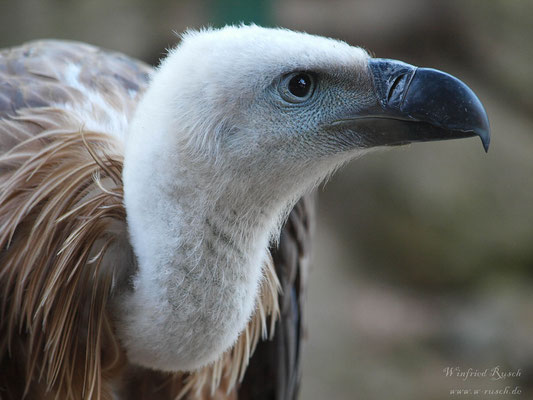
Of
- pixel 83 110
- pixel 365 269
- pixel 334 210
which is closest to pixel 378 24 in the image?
pixel 334 210

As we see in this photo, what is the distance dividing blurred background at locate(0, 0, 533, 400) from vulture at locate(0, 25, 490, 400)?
2939 millimetres

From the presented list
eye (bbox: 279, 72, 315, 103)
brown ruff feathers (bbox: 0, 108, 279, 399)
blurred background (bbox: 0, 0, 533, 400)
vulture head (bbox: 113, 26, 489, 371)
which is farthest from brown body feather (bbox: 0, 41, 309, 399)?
blurred background (bbox: 0, 0, 533, 400)

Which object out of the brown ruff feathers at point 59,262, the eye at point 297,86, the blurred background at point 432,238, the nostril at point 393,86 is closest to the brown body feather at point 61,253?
the brown ruff feathers at point 59,262

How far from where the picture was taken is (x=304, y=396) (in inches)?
172

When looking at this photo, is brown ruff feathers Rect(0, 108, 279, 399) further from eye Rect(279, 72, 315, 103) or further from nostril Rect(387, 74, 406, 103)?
nostril Rect(387, 74, 406, 103)

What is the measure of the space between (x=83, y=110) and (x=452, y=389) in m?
3.36

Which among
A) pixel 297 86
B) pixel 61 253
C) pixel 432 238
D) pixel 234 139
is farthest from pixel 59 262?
pixel 432 238

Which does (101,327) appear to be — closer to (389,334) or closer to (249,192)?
(249,192)

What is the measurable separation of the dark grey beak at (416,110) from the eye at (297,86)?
12 cm

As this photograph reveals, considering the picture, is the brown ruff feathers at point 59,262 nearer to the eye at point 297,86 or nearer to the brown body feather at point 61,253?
the brown body feather at point 61,253

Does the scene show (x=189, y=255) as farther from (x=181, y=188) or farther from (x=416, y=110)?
(x=416, y=110)

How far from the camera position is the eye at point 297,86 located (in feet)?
4.81

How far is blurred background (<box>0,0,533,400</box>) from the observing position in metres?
4.64

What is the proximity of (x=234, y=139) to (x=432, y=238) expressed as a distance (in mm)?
3693
